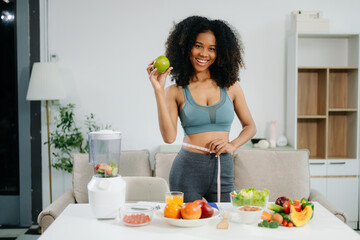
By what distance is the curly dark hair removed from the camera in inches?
80.0

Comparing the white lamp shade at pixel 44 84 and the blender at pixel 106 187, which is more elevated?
the white lamp shade at pixel 44 84

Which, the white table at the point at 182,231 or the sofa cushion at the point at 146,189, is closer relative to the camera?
the white table at the point at 182,231

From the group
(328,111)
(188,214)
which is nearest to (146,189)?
(188,214)

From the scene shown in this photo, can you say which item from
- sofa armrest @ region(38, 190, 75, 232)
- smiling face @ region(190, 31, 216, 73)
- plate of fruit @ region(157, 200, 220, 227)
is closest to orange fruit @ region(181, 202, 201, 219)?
plate of fruit @ region(157, 200, 220, 227)

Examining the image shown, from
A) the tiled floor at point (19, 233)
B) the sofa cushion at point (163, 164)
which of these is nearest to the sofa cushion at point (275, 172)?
the sofa cushion at point (163, 164)

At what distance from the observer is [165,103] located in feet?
6.42

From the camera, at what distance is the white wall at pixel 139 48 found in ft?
12.5

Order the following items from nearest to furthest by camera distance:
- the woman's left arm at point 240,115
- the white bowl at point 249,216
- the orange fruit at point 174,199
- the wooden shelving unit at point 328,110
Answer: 1. the white bowl at point 249,216
2. the orange fruit at point 174,199
3. the woman's left arm at point 240,115
4. the wooden shelving unit at point 328,110

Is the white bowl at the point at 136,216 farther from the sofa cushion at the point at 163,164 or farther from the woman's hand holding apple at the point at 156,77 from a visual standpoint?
the sofa cushion at the point at 163,164

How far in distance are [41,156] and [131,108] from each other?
38.8 inches

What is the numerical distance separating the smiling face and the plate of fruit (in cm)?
74

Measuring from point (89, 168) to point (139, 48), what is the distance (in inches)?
50.9

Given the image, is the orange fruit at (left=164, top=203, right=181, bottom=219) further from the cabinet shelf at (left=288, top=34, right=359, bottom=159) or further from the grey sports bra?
the cabinet shelf at (left=288, top=34, right=359, bottom=159)

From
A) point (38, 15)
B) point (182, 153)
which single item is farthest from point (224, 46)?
point (38, 15)
